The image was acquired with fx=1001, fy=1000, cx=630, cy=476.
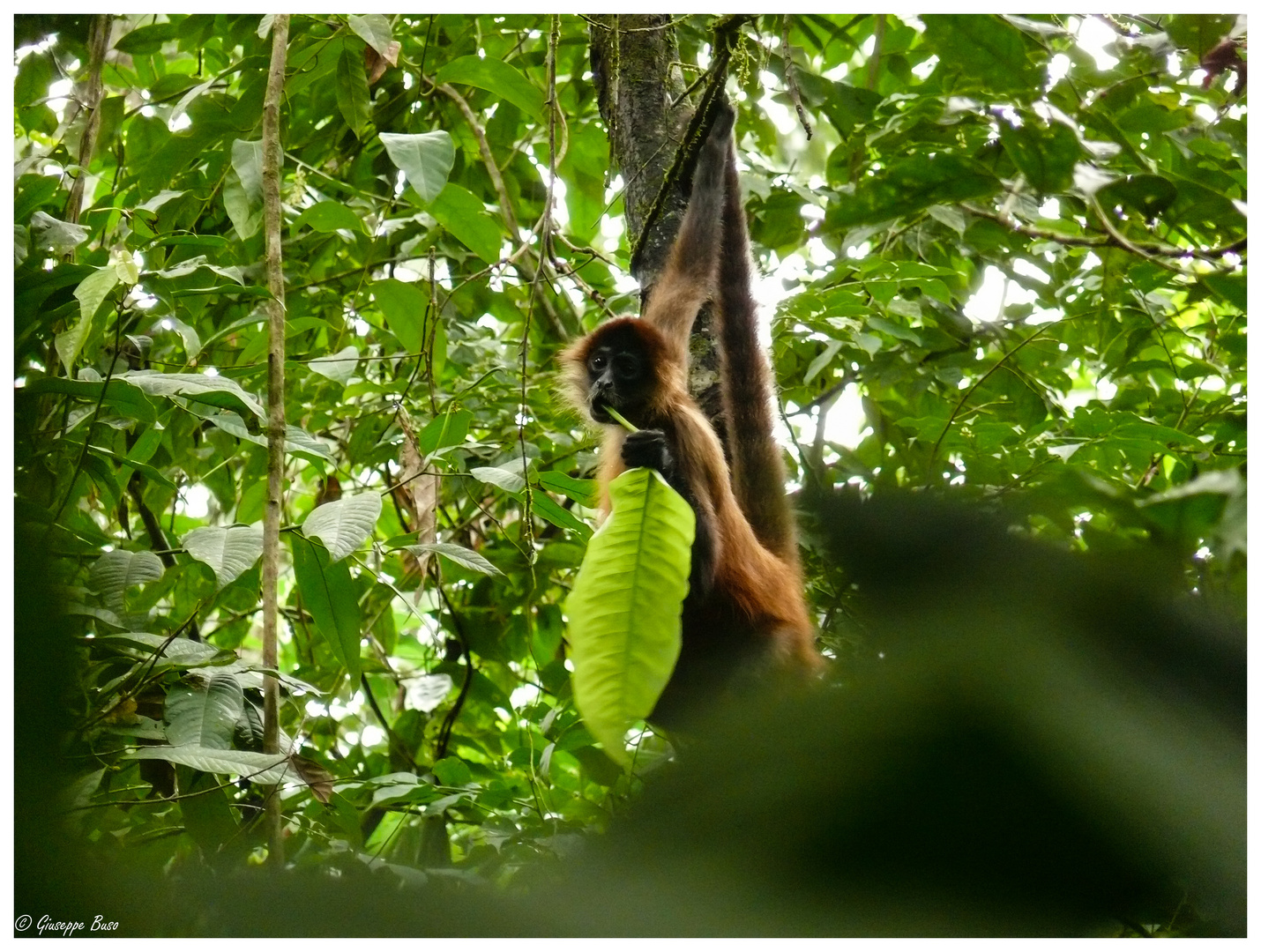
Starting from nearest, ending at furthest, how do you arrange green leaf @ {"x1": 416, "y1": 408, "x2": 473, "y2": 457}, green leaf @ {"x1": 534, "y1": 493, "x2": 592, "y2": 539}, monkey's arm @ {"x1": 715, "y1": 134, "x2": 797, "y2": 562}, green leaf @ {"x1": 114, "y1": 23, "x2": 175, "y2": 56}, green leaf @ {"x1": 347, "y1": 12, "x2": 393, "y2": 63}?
green leaf @ {"x1": 347, "y1": 12, "x2": 393, "y2": 63} < green leaf @ {"x1": 534, "y1": 493, "x2": 592, "y2": 539} < green leaf @ {"x1": 416, "y1": 408, "x2": 473, "y2": 457} < monkey's arm @ {"x1": 715, "y1": 134, "x2": 797, "y2": 562} < green leaf @ {"x1": 114, "y1": 23, "x2": 175, "y2": 56}

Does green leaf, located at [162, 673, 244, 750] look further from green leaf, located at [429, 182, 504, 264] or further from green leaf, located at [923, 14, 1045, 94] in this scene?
green leaf, located at [923, 14, 1045, 94]

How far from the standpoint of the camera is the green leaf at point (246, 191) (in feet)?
8.09

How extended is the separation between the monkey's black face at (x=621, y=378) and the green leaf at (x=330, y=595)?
1.21m

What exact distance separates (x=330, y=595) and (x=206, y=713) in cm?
34

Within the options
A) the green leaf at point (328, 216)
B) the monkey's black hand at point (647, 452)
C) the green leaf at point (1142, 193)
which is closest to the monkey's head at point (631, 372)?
the monkey's black hand at point (647, 452)

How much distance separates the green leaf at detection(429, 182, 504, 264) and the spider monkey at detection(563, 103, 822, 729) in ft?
1.79

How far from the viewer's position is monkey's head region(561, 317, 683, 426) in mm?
3182

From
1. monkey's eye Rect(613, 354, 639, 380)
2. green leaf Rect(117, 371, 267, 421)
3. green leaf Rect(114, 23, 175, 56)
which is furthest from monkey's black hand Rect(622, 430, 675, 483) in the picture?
green leaf Rect(114, 23, 175, 56)

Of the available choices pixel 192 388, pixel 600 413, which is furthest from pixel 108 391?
pixel 600 413

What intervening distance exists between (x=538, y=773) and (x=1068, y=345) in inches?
94.9

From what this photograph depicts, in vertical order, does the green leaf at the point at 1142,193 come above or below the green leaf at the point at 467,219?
below

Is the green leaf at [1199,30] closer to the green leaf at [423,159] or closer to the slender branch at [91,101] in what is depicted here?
the green leaf at [423,159]

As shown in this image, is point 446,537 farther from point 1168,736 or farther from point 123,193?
point 1168,736

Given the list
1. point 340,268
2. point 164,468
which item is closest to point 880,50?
point 340,268
